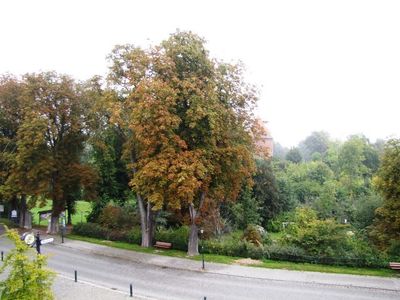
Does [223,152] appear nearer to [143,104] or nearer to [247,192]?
[143,104]

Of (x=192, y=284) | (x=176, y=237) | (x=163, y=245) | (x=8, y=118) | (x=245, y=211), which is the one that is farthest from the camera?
(x=245, y=211)

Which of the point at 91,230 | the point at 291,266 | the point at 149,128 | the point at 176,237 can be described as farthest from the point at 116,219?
the point at 291,266

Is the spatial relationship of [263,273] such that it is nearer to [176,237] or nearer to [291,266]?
[291,266]

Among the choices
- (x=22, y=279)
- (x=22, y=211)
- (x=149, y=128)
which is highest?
(x=149, y=128)

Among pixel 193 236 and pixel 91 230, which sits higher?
pixel 193 236

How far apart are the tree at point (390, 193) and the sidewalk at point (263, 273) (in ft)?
7.67

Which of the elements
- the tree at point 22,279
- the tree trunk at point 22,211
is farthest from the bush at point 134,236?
the tree at point 22,279

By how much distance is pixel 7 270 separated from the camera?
23.3m

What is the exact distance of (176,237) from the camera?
29984mm

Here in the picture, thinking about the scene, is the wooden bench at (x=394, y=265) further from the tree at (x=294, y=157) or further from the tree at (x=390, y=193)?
the tree at (x=294, y=157)

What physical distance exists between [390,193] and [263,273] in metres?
8.36

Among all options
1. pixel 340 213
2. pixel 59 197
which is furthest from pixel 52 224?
pixel 340 213

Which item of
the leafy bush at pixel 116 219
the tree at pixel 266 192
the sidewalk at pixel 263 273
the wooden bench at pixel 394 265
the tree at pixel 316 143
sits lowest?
the sidewalk at pixel 263 273

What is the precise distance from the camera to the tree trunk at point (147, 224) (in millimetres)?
30188
